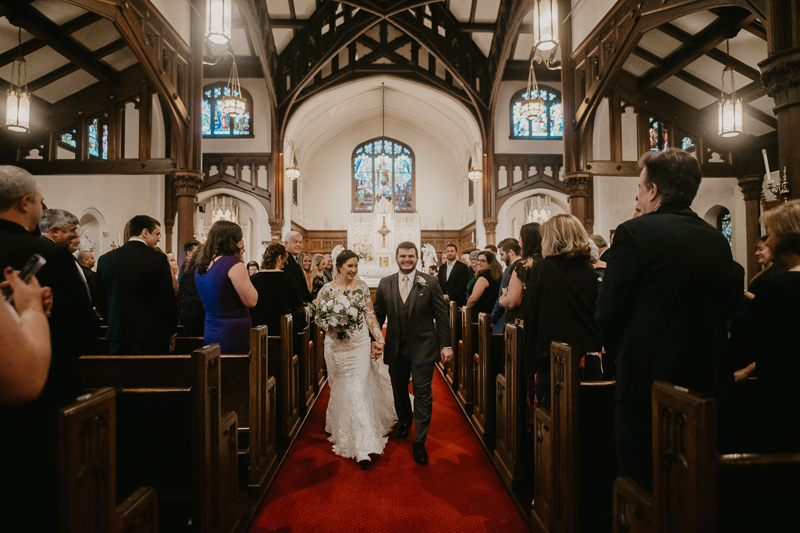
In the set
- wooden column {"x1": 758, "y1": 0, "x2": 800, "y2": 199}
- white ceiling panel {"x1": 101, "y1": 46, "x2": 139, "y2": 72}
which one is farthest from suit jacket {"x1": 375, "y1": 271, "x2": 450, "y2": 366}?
white ceiling panel {"x1": 101, "y1": 46, "x2": 139, "y2": 72}

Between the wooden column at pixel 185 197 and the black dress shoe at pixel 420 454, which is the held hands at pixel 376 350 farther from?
the wooden column at pixel 185 197

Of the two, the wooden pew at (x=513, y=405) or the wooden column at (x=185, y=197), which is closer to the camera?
the wooden pew at (x=513, y=405)

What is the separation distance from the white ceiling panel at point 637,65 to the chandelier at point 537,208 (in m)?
4.54

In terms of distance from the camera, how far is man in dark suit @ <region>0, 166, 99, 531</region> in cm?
105

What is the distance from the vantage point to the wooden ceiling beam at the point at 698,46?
7.38m

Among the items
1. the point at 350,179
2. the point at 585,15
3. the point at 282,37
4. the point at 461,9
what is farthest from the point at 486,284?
the point at 350,179

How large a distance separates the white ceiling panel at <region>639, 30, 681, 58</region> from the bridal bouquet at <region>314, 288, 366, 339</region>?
9085 millimetres

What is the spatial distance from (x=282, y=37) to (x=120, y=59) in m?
4.89

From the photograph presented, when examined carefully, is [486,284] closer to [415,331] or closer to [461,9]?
[415,331]

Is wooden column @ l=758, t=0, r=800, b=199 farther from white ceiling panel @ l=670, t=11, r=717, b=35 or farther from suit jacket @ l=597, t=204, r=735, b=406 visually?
white ceiling panel @ l=670, t=11, r=717, b=35

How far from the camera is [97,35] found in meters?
8.95

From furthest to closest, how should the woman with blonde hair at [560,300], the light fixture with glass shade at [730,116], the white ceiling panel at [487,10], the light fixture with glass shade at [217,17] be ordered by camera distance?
1. the white ceiling panel at [487,10]
2. the light fixture with glass shade at [730,116]
3. the light fixture with glass shade at [217,17]
4. the woman with blonde hair at [560,300]

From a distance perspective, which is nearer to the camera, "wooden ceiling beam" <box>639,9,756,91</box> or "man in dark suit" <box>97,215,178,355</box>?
"man in dark suit" <box>97,215,178,355</box>

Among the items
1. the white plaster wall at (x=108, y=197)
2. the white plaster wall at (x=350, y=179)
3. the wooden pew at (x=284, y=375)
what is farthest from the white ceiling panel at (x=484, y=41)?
the wooden pew at (x=284, y=375)
